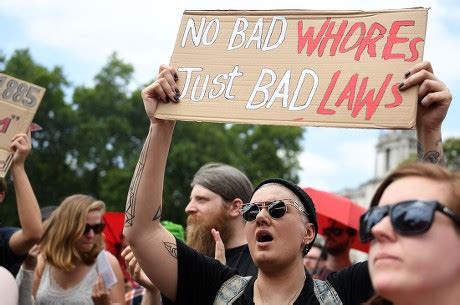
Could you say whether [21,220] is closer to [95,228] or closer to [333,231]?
[95,228]

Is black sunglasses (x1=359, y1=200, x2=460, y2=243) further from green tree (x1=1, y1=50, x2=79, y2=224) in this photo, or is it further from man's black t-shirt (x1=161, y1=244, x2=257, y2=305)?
green tree (x1=1, y1=50, x2=79, y2=224)

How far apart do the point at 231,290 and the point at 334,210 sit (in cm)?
411

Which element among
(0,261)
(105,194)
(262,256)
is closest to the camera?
(262,256)

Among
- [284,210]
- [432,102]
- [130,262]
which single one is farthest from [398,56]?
[130,262]

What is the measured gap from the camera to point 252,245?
132 inches

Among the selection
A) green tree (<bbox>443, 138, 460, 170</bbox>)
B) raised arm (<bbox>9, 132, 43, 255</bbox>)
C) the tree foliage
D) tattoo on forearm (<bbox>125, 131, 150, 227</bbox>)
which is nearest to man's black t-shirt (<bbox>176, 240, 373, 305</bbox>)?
tattoo on forearm (<bbox>125, 131, 150, 227</bbox>)

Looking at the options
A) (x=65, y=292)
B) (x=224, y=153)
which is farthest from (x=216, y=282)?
(x=224, y=153)

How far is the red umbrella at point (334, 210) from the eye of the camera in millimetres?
7168

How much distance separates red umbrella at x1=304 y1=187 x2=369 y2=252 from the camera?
7168 millimetres

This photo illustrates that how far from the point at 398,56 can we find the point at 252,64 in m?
0.62

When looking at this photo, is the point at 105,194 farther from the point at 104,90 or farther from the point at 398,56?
the point at 398,56

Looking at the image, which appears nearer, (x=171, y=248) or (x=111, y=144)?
(x=171, y=248)

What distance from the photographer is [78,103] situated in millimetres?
41344

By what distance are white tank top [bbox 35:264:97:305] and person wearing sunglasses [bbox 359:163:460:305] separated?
340cm
